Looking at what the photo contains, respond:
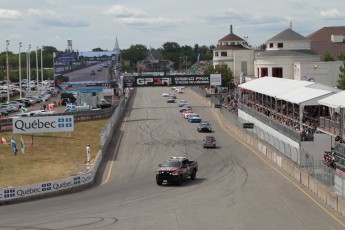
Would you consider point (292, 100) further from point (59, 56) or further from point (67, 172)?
point (59, 56)

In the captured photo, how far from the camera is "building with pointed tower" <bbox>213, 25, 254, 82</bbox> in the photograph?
135025 millimetres

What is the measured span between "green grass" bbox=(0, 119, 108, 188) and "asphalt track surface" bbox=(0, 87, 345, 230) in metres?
3.32

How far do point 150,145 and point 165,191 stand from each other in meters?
23.7

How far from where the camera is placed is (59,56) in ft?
310

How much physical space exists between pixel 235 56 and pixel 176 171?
101709 mm

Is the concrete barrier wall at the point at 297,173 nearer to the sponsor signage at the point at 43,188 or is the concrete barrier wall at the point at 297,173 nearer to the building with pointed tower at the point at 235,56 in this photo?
the sponsor signage at the point at 43,188

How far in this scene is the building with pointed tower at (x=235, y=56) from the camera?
13502cm

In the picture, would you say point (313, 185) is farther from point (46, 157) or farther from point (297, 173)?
point (46, 157)

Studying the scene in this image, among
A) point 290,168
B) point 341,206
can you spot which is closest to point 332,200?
point 341,206

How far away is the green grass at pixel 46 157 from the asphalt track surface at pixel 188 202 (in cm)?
332

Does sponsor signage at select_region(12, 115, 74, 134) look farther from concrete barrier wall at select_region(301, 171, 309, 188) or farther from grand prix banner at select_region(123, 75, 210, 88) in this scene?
grand prix banner at select_region(123, 75, 210, 88)

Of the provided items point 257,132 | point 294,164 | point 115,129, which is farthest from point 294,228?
point 115,129

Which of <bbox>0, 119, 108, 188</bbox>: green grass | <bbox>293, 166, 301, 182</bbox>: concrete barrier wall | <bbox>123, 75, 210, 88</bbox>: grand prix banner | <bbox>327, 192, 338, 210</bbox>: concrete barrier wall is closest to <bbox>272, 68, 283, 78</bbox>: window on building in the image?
<bbox>123, 75, 210, 88</bbox>: grand prix banner

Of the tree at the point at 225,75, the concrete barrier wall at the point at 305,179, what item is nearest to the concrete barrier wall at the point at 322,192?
the concrete barrier wall at the point at 305,179
